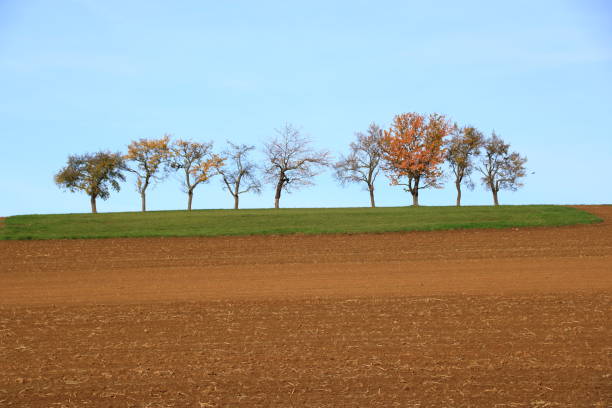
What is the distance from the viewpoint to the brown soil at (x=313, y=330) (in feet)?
28.7

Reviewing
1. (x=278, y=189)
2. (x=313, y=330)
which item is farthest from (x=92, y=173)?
(x=313, y=330)

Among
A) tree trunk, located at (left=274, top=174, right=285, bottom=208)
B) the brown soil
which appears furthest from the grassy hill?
tree trunk, located at (left=274, top=174, right=285, bottom=208)

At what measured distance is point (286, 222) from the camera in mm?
34594

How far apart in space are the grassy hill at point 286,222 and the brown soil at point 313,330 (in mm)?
6710

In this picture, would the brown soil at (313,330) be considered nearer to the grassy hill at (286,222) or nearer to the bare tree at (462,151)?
the grassy hill at (286,222)

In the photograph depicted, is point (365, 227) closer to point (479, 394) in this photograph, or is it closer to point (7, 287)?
point (7, 287)

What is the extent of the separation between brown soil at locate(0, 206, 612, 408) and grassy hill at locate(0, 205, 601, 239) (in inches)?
264

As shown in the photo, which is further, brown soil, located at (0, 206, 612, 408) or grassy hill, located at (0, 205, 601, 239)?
grassy hill, located at (0, 205, 601, 239)

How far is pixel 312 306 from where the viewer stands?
578 inches

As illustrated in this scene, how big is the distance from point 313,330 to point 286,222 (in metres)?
22.6

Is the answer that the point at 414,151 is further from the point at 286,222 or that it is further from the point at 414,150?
the point at 286,222

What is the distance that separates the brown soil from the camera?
28.7ft

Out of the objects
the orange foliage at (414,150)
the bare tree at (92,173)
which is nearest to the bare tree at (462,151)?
the orange foliage at (414,150)

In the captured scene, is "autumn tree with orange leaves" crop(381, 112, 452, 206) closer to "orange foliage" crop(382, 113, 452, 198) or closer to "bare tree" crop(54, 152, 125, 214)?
"orange foliage" crop(382, 113, 452, 198)
